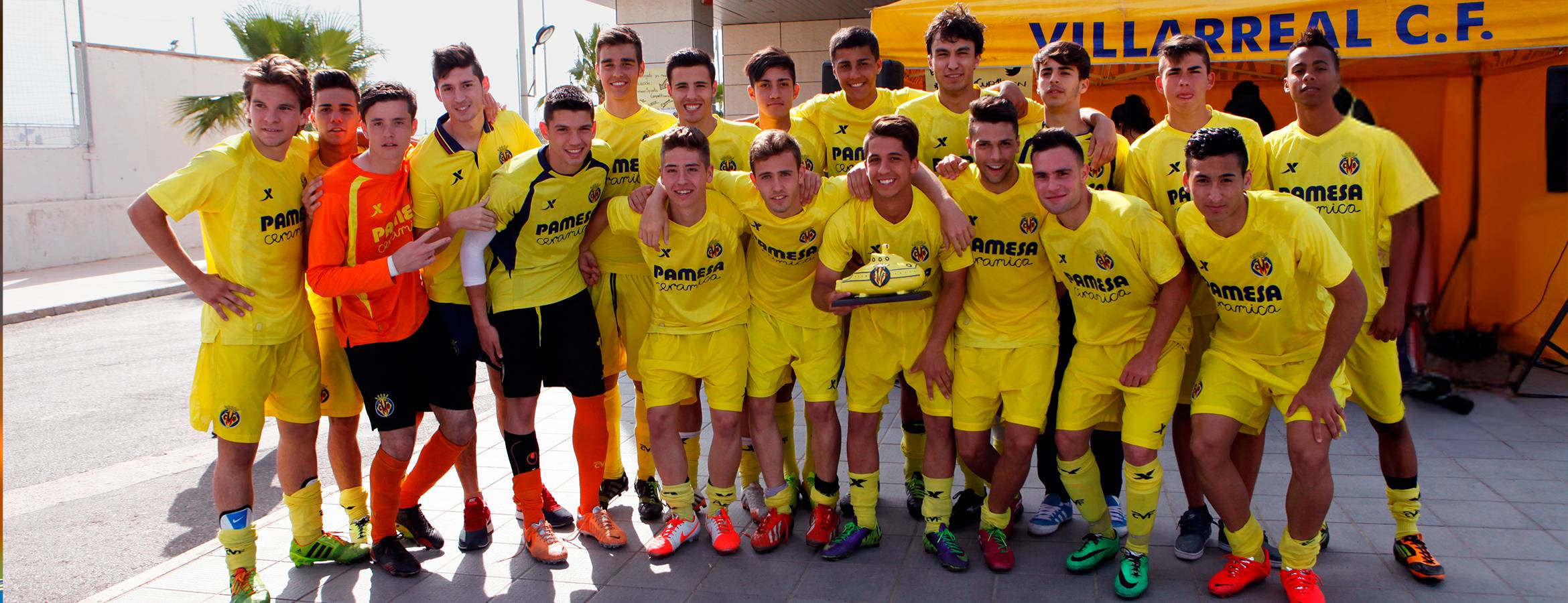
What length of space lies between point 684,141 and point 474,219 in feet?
3.06

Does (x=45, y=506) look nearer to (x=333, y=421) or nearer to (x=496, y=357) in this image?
(x=333, y=421)

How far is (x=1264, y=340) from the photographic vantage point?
371 cm

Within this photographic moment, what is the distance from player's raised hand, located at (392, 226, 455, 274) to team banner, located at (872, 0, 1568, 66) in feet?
12.4

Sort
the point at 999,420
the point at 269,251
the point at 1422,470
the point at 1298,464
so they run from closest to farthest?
the point at 1298,464 → the point at 269,251 → the point at 999,420 → the point at 1422,470

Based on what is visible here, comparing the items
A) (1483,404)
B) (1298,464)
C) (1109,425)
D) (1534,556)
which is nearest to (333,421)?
(1109,425)

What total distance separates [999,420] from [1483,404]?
4105mm

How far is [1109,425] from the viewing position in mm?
4344

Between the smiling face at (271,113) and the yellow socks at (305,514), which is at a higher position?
the smiling face at (271,113)

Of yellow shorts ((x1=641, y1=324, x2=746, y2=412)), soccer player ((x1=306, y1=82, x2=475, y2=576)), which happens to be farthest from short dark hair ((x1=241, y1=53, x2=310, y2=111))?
yellow shorts ((x1=641, y1=324, x2=746, y2=412))

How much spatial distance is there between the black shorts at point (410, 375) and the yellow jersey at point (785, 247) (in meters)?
1.34

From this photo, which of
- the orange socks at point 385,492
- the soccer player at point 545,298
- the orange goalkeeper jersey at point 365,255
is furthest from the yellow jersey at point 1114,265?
the orange socks at point 385,492

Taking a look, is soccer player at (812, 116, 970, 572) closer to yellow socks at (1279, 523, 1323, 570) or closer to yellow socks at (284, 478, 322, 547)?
yellow socks at (1279, 523, 1323, 570)

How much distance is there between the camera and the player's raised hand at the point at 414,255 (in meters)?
3.96

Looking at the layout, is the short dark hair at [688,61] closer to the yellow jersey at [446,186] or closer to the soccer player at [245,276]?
the yellow jersey at [446,186]
